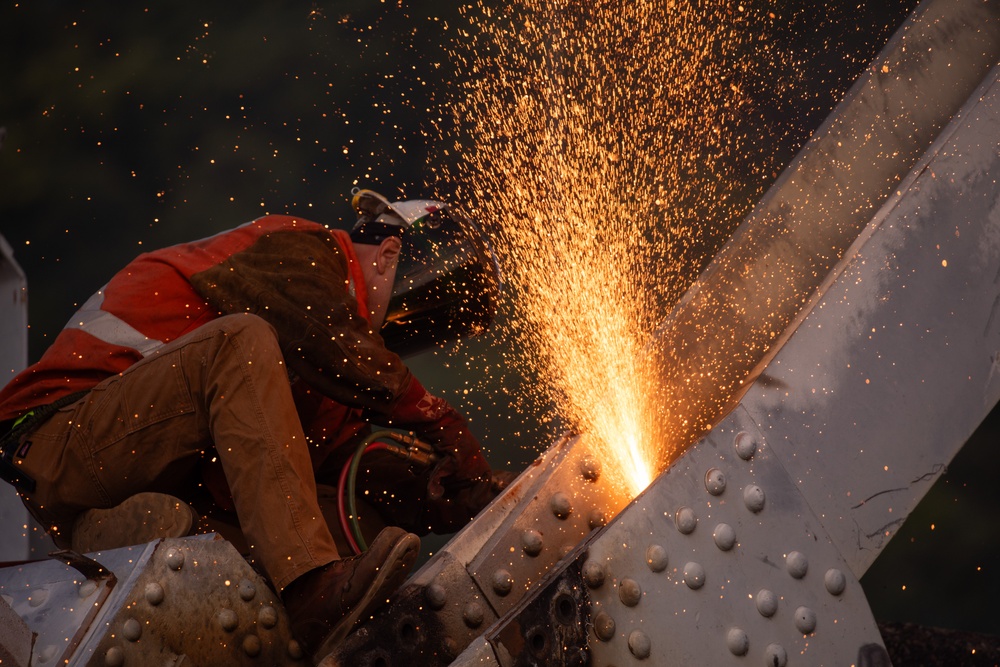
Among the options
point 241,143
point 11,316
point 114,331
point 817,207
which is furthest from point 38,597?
point 241,143

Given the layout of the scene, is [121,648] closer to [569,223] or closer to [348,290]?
[348,290]

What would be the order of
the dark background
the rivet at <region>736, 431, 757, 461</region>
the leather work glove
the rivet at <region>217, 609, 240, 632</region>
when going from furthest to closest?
the dark background < the leather work glove < the rivet at <region>217, 609, 240, 632</region> < the rivet at <region>736, 431, 757, 461</region>

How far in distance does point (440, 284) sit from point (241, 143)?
143 inches

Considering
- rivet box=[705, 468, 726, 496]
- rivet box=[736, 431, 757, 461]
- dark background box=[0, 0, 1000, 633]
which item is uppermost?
rivet box=[736, 431, 757, 461]

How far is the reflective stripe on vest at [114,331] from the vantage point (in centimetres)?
262

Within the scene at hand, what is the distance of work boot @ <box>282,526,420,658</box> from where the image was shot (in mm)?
1896

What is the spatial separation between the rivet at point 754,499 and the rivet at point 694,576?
0.13m

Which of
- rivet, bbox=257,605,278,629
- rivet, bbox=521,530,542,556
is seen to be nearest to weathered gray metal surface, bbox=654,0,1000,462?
rivet, bbox=521,530,542,556

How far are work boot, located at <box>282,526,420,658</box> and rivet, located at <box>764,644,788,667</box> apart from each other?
0.64 metres

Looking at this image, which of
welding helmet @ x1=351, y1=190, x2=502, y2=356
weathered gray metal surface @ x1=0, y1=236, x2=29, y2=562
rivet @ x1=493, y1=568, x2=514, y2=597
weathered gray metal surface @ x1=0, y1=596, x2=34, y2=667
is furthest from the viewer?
weathered gray metal surface @ x1=0, y1=236, x2=29, y2=562

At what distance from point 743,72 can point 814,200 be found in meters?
3.15

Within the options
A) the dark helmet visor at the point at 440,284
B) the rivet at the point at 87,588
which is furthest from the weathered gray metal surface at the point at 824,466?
the dark helmet visor at the point at 440,284

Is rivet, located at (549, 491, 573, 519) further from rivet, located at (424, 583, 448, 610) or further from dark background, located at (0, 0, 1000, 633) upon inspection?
dark background, located at (0, 0, 1000, 633)

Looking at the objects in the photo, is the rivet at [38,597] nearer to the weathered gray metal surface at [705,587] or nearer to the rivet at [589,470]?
the weathered gray metal surface at [705,587]
